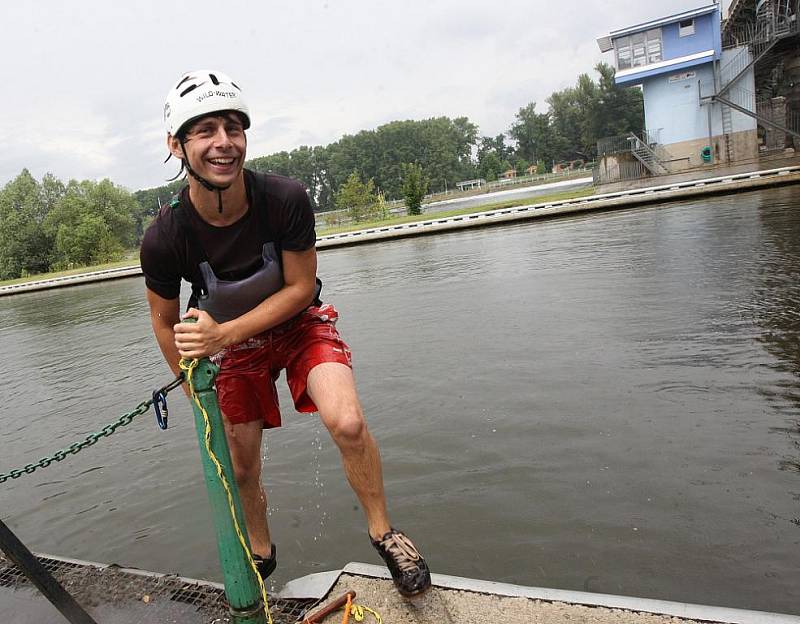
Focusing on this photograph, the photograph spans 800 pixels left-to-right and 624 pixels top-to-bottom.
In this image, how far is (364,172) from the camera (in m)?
121

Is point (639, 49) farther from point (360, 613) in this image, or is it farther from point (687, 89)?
point (360, 613)

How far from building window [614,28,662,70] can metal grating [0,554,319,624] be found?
36.2 meters

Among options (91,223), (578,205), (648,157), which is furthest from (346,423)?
(91,223)

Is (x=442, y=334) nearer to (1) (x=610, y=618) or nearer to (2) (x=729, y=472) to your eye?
(2) (x=729, y=472)

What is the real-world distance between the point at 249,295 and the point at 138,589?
157 cm

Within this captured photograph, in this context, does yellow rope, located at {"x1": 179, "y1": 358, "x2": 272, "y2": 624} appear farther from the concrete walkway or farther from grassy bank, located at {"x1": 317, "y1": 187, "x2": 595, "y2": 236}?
grassy bank, located at {"x1": 317, "y1": 187, "x2": 595, "y2": 236}

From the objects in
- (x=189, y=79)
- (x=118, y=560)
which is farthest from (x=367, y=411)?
(x=189, y=79)

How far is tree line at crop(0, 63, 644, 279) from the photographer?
180 ft

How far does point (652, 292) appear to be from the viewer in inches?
324

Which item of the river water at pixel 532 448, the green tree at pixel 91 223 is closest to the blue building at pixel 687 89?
the river water at pixel 532 448

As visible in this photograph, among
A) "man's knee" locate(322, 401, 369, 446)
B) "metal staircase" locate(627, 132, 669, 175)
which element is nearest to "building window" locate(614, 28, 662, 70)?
"metal staircase" locate(627, 132, 669, 175)

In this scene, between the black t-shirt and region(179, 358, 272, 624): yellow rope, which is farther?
the black t-shirt

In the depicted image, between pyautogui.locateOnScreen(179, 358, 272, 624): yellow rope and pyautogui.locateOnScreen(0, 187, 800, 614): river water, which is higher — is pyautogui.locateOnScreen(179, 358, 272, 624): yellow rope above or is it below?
above

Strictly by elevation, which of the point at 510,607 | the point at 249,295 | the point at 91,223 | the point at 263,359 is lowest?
the point at 510,607
